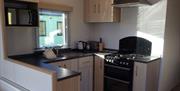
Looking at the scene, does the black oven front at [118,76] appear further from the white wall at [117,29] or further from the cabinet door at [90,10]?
the cabinet door at [90,10]

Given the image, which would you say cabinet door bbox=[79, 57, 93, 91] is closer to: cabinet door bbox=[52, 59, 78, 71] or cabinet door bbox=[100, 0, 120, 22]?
cabinet door bbox=[52, 59, 78, 71]

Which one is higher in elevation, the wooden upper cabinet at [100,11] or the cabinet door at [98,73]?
the wooden upper cabinet at [100,11]

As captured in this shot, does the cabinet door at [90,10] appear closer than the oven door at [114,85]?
No

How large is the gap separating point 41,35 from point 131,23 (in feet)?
5.80

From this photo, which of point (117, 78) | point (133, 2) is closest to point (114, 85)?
point (117, 78)

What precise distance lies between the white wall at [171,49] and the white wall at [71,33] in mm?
1709

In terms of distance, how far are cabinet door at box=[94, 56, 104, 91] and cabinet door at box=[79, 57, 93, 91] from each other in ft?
0.27

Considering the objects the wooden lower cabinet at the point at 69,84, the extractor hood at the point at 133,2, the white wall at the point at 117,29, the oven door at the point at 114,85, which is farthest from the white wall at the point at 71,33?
the wooden lower cabinet at the point at 69,84

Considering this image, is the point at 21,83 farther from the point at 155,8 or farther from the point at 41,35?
the point at 155,8

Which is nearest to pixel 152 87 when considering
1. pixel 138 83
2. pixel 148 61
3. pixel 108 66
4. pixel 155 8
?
pixel 138 83

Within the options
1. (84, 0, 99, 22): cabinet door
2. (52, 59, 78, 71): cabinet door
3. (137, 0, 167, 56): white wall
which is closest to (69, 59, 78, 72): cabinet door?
(52, 59, 78, 71): cabinet door

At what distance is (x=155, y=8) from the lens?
2988mm

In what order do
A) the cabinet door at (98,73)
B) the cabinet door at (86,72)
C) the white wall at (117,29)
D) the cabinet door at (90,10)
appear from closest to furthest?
the cabinet door at (86,72) → the cabinet door at (98,73) → the white wall at (117,29) → the cabinet door at (90,10)

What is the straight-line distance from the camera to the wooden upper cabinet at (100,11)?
128 inches
